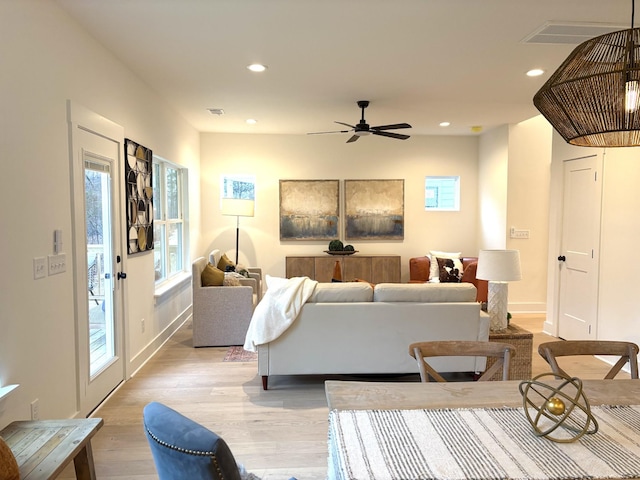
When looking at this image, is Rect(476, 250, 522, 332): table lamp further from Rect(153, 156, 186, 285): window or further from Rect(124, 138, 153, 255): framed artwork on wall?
Rect(153, 156, 186, 285): window

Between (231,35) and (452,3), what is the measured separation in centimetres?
150

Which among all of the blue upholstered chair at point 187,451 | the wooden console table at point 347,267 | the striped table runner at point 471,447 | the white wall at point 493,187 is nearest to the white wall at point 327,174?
the white wall at point 493,187

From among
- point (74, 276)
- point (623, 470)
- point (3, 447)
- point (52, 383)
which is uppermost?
point (74, 276)

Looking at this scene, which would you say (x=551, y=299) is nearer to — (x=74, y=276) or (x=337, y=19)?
(x=337, y=19)

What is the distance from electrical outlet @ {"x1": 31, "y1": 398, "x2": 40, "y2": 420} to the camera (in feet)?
7.46

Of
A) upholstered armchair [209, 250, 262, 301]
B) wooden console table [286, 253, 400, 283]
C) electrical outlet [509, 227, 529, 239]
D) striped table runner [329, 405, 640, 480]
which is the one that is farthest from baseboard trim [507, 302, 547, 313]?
striped table runner [329, 405, 640, 480]

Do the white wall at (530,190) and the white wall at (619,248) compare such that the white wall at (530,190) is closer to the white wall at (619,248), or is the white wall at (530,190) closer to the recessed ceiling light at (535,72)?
the white wall at (619,248)

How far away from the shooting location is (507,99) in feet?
15.3

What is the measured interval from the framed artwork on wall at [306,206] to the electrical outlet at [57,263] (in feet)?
14.4

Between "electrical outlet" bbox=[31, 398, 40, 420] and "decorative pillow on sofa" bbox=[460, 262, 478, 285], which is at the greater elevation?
"decorative pillow on sofa" bbox=[460, 262, 478, 285]

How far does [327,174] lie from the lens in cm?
690

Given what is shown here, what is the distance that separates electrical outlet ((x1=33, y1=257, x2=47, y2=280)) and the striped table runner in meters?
1.90

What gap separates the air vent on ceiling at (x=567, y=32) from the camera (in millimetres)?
2799

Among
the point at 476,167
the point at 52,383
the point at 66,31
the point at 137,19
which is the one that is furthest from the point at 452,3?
the point at 476,167
